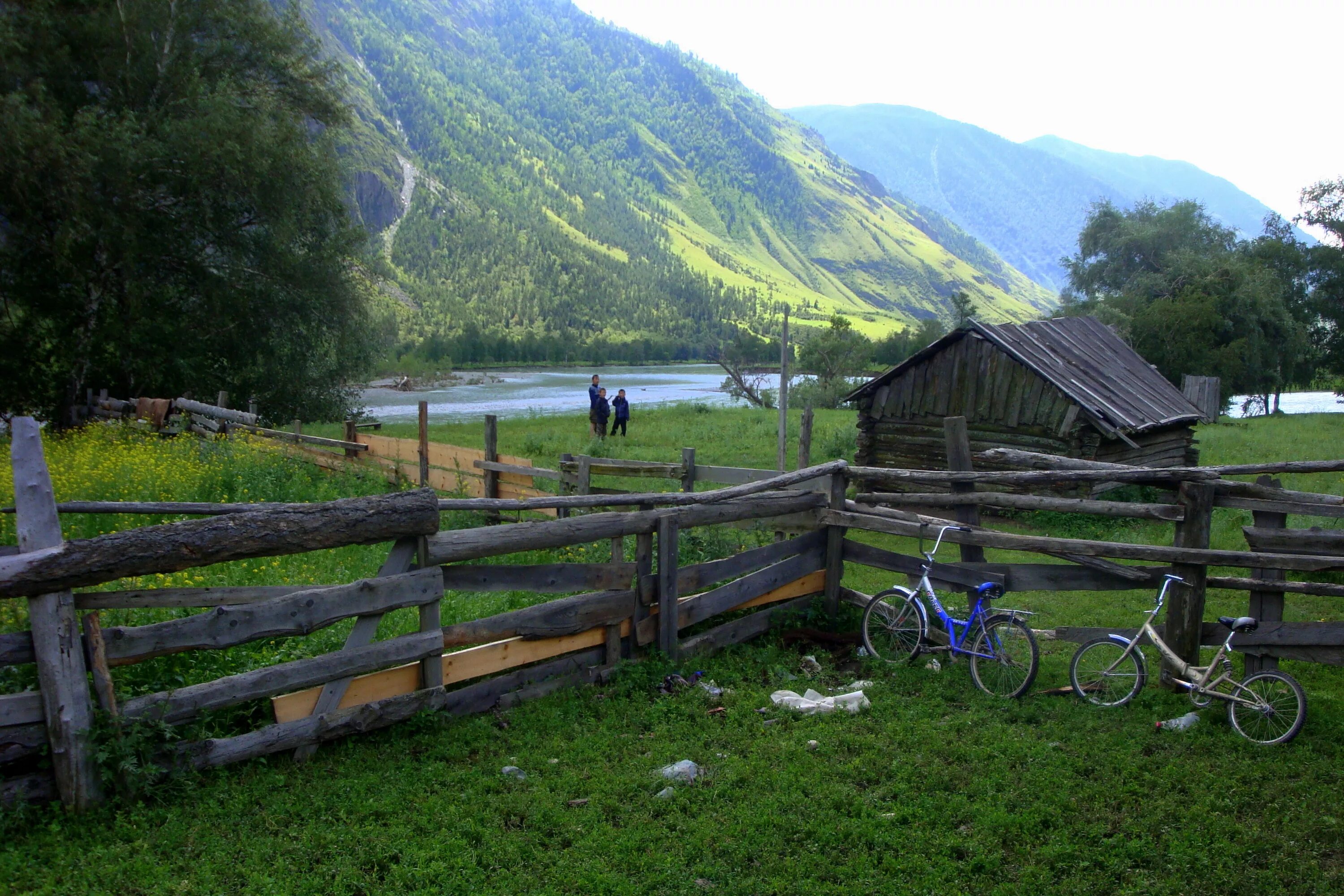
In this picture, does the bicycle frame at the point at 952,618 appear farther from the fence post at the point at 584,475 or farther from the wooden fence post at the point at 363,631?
the fence post at the point at 584,475

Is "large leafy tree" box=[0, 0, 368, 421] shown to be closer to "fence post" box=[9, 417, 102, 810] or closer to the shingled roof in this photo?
the shingled roof

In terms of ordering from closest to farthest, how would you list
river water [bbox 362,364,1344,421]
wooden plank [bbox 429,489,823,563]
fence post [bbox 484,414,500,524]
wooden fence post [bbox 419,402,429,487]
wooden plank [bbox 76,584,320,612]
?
wooden plank [bbox 76,584,320,612] < wooden plank [bbox 429,489,823,563] < fence post [bbox 484,414,500,524] < wooden fence post [bbox 419,402,429,487] < river water [bbox 362,364,1344,421]

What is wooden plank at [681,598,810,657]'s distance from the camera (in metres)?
6.91

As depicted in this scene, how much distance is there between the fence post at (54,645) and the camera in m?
4.13

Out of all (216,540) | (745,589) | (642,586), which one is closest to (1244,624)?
(745,589)

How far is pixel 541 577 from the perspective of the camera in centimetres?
603

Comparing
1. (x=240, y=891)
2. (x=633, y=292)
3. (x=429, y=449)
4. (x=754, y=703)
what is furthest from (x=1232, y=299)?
(x=633, y=292)

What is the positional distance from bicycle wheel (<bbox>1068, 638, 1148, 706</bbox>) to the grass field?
19cm

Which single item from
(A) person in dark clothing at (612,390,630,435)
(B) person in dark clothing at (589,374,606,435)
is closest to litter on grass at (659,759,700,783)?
(B) person in dark clothing at (589,374,606,435)

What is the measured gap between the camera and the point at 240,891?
149 inches

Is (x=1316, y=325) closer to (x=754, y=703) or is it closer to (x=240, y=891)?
(x=754, y=703)

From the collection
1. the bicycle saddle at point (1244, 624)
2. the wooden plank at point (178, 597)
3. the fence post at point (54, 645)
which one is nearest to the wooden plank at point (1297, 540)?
the bicycle saddle at point (1244, 624)

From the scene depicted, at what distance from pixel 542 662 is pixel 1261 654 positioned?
4.89 m

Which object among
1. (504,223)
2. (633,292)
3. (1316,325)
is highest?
(504,223)
